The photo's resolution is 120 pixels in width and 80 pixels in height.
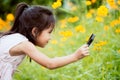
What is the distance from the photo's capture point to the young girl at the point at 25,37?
3.27 meters

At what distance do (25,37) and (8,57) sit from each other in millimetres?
213

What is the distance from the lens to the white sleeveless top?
3379 millimetres

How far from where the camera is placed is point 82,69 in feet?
13.6

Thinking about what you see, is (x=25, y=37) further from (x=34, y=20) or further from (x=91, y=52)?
(x=91, y=52)

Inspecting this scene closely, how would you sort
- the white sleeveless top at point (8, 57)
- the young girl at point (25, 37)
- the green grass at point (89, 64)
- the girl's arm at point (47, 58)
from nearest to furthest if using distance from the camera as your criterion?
the girl's arm at point (47, 58) < the young girl at point (25, 37) < the white sleeveless top at point (8, 57) < the green grass at point (89, 64)

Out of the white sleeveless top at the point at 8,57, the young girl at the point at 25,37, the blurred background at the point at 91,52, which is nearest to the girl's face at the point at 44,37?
the young girl at the point at 25,37

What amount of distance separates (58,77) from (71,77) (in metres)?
0.20

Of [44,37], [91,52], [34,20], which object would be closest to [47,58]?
[44,37]

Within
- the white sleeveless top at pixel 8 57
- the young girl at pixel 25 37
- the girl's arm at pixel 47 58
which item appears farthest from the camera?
the white sleeveless top at pixel 8 57

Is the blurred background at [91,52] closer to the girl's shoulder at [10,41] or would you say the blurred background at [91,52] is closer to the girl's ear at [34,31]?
the girl's shoulder at [10,41]

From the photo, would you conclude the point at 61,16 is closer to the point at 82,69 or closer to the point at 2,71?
the point at 82,69

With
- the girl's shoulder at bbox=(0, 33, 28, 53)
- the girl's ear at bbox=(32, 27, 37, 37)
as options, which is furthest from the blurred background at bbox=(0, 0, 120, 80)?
the girl's ear at bbox=(32, 27, 37, 37)

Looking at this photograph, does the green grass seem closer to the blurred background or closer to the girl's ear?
the blurred background

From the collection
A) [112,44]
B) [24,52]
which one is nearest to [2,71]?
[24,52]
